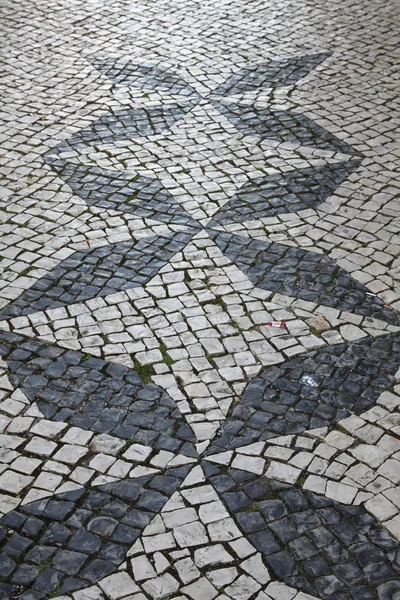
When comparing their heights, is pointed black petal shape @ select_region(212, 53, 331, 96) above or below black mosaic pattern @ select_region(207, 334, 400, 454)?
above

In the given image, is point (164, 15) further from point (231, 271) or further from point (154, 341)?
point (154, 341)

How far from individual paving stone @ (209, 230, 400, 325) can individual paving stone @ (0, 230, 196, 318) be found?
507 millimetres

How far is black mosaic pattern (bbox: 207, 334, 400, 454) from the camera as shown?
4703mm

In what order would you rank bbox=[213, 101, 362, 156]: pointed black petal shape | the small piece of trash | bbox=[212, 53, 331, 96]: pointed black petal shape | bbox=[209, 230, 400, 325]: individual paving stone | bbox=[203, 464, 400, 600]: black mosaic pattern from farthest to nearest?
bbox=[212, 53, 331, 96]: pointed black petal shape, bbox=[213, 101, 362, 156]: pointed black petal shape, bbox=[209, 230, 400, 325]: individual paving stone, the small piece of trash, bbox=[203, 464, 400, 600]: black mosaic pattern

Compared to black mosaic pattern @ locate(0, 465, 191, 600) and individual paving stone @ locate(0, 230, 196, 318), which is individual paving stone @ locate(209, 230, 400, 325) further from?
black mosaic pattern @ locate(0, 465, 191, 600)

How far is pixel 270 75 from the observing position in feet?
29.8

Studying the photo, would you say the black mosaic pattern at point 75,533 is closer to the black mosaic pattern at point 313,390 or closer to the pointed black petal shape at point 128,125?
the black mosaic pattern at point 313,390

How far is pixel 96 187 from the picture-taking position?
711cm

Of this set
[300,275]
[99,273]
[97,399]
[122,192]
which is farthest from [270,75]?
[97,399]

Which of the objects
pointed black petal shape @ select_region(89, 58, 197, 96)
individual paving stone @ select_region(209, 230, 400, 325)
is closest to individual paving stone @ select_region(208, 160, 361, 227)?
individual paving stone @ select_region(209, 230, 400, 325)

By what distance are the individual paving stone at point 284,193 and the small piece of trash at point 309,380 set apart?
2014 mm

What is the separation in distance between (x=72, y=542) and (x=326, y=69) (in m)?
7.08

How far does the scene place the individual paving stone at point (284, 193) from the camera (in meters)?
6.73

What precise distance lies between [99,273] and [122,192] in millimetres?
1264
